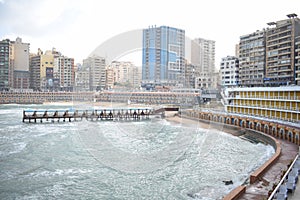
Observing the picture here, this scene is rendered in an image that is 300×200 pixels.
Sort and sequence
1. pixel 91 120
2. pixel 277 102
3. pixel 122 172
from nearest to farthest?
pixel 122 172, pixel 277 102, pixel 91 120

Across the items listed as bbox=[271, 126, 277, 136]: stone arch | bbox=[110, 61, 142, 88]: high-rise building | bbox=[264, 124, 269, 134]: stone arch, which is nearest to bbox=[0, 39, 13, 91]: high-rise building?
bbox=[110, 61, 142, 88]: high-rise building

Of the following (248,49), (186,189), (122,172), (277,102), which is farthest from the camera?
(248,49)

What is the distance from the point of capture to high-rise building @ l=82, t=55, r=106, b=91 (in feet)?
188

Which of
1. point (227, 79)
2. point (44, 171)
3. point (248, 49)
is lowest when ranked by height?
point (44, 171)

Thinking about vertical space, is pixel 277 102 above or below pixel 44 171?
above

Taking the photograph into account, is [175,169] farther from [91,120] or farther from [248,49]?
[248,49]

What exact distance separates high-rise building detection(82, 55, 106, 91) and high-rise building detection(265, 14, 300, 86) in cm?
3695

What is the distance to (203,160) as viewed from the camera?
9836 millimetres

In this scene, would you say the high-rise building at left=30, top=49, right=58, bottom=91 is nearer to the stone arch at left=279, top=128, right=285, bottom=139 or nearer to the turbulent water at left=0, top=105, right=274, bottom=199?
the turbulent water at left=0, top=105, right=274, bottom=199

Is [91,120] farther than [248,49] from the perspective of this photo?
No

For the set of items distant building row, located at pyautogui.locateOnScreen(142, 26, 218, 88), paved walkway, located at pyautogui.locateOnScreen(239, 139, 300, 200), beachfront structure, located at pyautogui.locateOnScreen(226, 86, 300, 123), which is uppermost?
distant building row, located at pyautogui.locateOnScreen(142, 26, 218, 88)

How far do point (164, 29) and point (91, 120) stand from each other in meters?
11.4

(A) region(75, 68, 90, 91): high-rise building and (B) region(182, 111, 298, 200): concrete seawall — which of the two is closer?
(B) region(182, 111, 298, 200): concrete seawall

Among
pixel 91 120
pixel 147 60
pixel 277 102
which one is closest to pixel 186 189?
pixel 277 102
